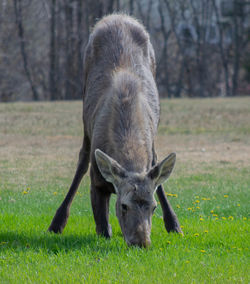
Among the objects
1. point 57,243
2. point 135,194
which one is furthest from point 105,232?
point 135,194

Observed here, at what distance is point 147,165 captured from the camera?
5.95m

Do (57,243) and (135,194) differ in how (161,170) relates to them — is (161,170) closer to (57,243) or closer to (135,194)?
(135,194)

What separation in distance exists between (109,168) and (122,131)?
0.60 metres

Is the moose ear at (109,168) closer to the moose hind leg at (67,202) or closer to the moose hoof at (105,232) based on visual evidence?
the moose hoof at (105,232)

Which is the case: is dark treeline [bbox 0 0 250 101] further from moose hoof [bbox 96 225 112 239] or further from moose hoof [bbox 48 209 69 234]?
moose hoof [bbox 96 225 112 239]

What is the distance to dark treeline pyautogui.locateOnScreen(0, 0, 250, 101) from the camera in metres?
31.5

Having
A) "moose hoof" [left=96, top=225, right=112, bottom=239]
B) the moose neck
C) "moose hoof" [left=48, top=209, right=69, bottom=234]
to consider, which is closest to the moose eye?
the moose neck

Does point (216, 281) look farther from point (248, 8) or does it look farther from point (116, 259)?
point (248, 8)

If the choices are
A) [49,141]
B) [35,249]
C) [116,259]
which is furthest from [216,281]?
[49,141]

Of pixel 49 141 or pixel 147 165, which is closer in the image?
pixel 147 165

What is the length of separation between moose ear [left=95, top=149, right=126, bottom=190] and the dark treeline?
967 inches

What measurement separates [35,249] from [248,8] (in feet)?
112

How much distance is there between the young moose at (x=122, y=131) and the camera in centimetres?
538

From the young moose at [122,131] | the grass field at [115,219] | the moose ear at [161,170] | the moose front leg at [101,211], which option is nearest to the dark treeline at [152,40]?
the grass field at [115,219]
